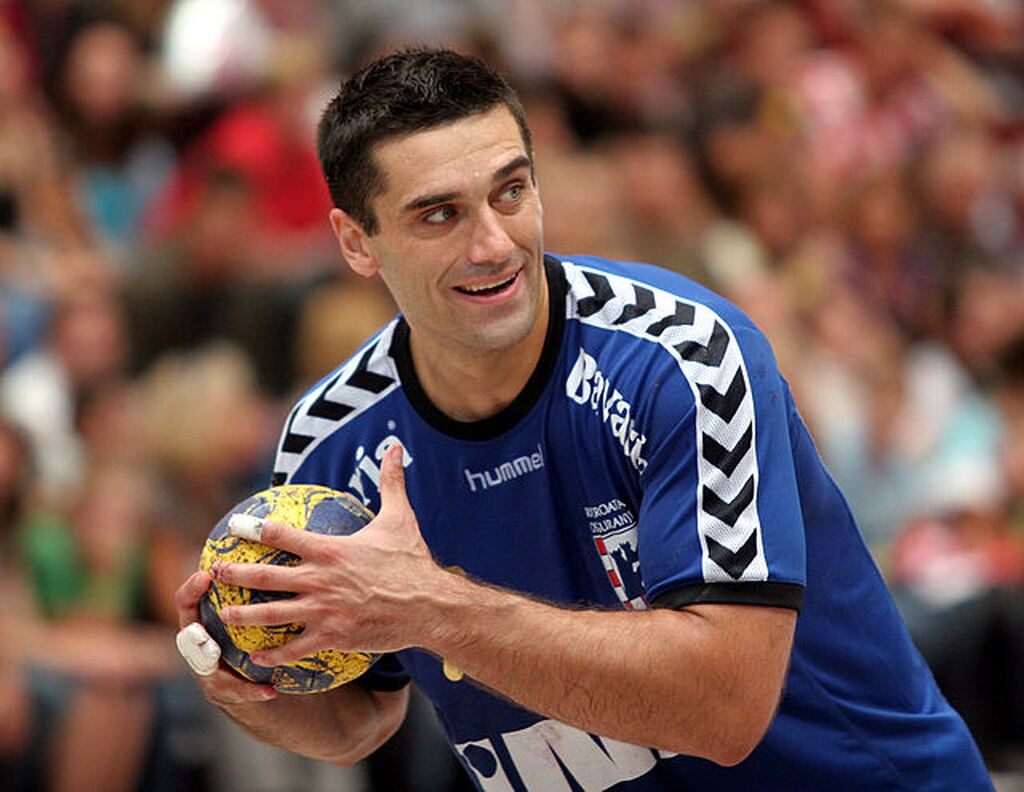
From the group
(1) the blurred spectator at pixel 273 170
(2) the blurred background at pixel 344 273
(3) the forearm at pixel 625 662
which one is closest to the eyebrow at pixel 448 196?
(3) the forearm at pixel 625 662

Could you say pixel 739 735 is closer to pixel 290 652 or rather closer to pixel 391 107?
pixel 290 652

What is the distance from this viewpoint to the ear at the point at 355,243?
A: 13.5 feet

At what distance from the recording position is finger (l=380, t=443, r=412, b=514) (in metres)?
3.53

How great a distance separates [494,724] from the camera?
165 inches

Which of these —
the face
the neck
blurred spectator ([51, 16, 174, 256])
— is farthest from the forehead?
blurred spectator ([51, 16, 174, 256])

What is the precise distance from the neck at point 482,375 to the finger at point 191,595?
0.78 m

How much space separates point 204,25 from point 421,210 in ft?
24.2

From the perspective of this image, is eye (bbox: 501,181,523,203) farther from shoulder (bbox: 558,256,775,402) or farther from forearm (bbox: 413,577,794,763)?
forearm (bbox: 413,577,794,763)

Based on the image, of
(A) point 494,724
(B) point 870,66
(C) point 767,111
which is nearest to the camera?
(A) point 494,724

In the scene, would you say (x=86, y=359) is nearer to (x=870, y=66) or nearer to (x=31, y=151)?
(x=31, y=151)

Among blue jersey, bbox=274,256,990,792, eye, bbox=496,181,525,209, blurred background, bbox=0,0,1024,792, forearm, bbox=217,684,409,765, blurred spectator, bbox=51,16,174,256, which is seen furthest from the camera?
blurred spectator, bbox=51,16,174,256

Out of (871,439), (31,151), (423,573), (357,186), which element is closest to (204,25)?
(31,151)

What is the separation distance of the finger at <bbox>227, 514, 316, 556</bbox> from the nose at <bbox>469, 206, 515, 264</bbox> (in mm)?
797

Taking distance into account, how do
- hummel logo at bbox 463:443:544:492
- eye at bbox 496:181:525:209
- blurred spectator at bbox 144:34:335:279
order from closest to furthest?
eye at bbox 496:181:525:209 < hummel logo at bbox 463:443:544:492 < blurred spectator at bbox 144:34:335:279
